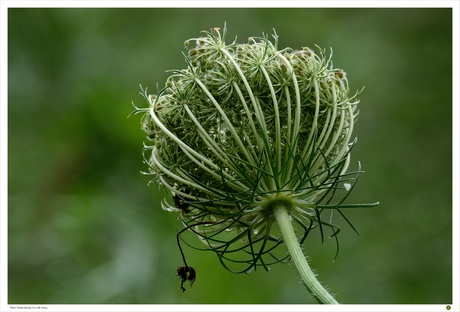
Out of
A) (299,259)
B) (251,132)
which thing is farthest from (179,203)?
(299,259)

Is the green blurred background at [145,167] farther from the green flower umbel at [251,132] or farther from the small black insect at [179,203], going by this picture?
the green flower umbel at [251,132]

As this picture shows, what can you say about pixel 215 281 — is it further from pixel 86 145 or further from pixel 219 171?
pixel 219 171

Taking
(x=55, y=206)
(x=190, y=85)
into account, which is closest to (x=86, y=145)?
(x=55, y=206)

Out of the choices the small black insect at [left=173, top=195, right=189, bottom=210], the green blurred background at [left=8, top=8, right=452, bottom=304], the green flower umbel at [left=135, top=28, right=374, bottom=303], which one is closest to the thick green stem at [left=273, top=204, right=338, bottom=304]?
the green flower umbel at [left=135, top=28, right=374, bottom=303]

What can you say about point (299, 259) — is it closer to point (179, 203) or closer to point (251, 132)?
point (251, 132)

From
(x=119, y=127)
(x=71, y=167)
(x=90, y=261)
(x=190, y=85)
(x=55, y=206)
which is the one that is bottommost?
(x=90, y=261)

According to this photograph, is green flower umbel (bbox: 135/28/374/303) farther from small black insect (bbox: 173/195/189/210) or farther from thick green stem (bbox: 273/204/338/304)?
small black insect (bbox: 173/195/189/210)

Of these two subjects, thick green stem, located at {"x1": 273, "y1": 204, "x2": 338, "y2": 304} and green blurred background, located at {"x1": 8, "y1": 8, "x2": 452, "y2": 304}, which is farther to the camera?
green blurred background, located at {"x1": 8, "y1": 8, "x2": 452, "y2": 304}
